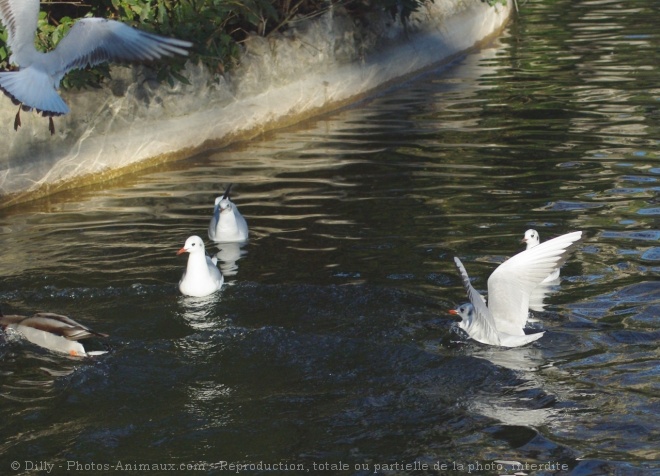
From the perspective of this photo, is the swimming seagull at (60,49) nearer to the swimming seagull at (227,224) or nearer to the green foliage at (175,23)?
the swimming seagull at (227,224)

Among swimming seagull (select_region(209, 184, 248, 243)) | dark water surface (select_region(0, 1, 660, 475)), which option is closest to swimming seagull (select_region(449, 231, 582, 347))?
dark water surface (select_region(0, 1, 660, 475))

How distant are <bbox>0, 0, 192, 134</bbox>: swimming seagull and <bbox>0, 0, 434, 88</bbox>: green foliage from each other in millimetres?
2223

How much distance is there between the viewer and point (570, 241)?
6871 mm

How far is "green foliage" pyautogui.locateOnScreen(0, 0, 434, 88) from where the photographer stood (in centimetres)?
1103

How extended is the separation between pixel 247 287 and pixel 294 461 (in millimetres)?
2671

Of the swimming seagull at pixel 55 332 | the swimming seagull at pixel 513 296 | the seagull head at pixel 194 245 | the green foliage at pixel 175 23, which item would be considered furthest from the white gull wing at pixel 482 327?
the green foliage at pixel 175 23

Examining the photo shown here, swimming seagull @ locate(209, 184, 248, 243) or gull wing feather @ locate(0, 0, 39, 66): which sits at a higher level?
gull wing feather @ locate(0, 0, 39, 66)

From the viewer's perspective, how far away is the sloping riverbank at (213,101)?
10984mm

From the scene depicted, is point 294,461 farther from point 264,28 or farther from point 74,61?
point 264,28

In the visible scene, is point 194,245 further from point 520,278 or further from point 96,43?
point 520,278

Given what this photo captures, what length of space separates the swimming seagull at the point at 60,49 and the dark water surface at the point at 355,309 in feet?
4.84

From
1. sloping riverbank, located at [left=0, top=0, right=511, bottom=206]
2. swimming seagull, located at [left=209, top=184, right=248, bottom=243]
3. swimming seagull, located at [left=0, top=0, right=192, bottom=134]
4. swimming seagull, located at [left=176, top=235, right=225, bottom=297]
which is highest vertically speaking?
swimming seagull, located at [left=0, top=0, right=192, bottom=134]

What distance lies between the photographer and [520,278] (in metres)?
6.99

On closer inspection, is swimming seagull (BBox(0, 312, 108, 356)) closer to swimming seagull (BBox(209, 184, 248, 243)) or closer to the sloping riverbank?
swimming seagull (BBox(209, 184, 248, 243))
